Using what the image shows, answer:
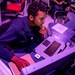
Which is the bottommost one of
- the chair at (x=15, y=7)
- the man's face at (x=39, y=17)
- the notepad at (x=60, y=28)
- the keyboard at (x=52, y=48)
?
the chair at (x=15, y=7)

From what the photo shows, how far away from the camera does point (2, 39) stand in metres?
1.53

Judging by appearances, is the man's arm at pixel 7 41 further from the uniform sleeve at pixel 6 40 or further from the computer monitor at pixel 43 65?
the computer monitor at pixel 43 65

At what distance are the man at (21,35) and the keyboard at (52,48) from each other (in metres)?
0.22

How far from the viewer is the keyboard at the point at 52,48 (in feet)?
5.19

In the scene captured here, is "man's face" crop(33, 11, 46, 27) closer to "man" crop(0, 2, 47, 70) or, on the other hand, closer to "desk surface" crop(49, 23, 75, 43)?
"man" crop(0, 2, 47, 70)

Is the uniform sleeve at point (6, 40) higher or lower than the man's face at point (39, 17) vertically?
lower

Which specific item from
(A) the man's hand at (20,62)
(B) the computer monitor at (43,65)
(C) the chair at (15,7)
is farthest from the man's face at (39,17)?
(C) the chair at (15,7)

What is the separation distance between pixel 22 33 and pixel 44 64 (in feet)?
2.74

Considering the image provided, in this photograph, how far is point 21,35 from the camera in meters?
1.61

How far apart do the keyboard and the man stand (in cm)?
22

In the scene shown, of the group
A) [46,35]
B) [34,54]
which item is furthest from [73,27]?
[34,54]

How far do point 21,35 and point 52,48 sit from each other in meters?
0.33

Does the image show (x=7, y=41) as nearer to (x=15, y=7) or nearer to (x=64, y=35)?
(x=64, y=35)

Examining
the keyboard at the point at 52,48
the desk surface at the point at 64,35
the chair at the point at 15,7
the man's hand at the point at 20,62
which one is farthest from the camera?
the chair at the point at 15,7
